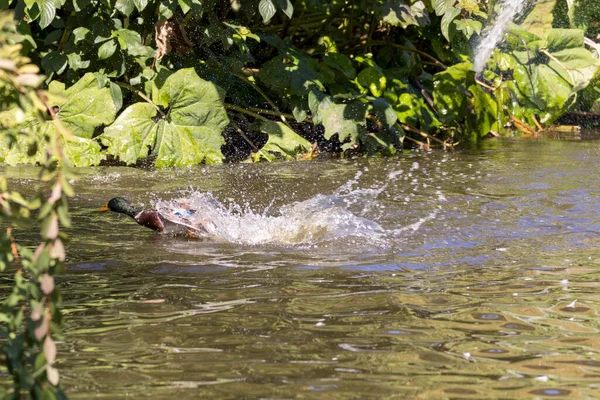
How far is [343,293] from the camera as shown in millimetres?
3537

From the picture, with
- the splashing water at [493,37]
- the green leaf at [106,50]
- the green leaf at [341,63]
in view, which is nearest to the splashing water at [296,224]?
the green leaf at [106,50]

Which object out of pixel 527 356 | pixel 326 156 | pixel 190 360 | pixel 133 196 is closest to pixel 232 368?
pixel 190 360

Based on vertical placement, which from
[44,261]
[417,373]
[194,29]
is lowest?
[417,373]

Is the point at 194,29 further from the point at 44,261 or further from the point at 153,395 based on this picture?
the point at 44,261

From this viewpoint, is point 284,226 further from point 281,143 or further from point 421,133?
point 421,133

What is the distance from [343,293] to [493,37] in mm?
6019

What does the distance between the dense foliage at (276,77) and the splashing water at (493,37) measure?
104 millimetres

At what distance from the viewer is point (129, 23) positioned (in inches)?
291

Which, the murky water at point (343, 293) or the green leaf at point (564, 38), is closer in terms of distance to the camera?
the murky water at point (343, 293)

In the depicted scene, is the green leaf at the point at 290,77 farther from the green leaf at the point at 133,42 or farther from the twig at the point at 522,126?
the twig at the point at 522,126

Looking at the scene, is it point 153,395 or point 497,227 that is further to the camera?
point 497,227

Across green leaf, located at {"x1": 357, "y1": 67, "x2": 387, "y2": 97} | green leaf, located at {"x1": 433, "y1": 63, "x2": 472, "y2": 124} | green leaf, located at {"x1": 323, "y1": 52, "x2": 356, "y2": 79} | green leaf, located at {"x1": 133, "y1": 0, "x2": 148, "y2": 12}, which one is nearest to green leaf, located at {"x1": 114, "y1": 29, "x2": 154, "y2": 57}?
green leaf, located at {"x1": 133, "y1": 0, "x2": 148, "y2": 12}

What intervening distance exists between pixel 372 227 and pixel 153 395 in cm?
247

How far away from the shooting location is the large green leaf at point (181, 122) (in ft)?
23.2
